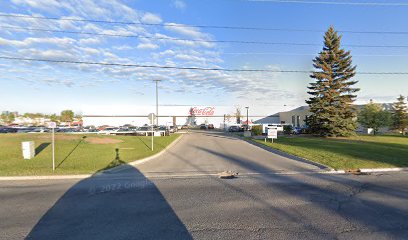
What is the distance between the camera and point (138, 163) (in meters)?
12.7

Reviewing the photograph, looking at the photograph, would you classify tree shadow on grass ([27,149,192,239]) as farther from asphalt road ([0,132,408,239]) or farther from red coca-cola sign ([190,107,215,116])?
red coca-cola sign ([190,107,215,116])

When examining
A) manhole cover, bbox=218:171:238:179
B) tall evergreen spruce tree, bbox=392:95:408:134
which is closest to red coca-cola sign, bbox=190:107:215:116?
tall evergreen spruce tree, bbox=392:95:408:134

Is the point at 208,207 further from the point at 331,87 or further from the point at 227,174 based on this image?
the point at 331,87

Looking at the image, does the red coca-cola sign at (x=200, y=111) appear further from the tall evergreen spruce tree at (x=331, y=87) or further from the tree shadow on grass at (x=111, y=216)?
the tree shadow on grass at (x=111, y=216)

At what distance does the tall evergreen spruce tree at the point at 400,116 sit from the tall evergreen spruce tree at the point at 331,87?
46.8ft

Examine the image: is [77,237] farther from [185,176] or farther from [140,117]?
[140,117]

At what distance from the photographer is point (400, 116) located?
4091 cm

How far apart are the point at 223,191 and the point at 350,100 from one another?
30864 millimetres

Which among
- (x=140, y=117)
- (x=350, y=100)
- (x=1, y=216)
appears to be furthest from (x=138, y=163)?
(x=140, y=117)

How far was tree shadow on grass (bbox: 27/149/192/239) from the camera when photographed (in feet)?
14.9

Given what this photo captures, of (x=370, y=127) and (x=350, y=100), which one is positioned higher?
(x=350, y=100)

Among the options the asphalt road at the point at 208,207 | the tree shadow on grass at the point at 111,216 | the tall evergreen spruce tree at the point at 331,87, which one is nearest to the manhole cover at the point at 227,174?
the asphalt road at the point at 208,207

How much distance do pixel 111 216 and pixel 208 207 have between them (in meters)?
2.08

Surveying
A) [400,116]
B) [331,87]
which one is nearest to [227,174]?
[331,87]
